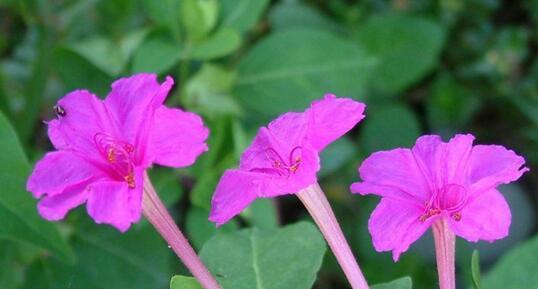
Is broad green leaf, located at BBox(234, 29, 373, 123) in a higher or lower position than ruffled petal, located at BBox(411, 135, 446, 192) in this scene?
lower

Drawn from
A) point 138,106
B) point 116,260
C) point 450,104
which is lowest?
point 116,260

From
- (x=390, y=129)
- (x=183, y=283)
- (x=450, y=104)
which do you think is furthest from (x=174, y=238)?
(x=450, y=104)

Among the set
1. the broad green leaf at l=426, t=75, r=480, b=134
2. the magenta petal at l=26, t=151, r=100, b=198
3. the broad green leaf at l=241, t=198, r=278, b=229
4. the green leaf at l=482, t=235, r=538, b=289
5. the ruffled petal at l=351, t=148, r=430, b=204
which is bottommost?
the broad green leaf at l=241, t=198, r=278, b=229

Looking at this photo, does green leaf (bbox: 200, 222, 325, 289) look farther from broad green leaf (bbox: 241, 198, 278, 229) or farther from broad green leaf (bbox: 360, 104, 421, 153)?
broad green leaf (bbox: 360, 104, 421, 153)

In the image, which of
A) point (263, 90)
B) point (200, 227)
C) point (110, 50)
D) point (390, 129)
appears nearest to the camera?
point (200, 227)

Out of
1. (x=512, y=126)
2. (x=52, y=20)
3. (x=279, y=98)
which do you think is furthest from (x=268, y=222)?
(x=512, y=126)

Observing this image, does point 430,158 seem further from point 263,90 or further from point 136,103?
point 263,90

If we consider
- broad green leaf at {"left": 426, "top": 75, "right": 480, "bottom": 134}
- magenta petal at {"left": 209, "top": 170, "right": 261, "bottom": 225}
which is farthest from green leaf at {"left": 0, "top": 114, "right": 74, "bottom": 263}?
broad green leaf at {"left": 426, "top": 75, "right": 480, "bottom": 134}

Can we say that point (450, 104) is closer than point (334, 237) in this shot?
No
